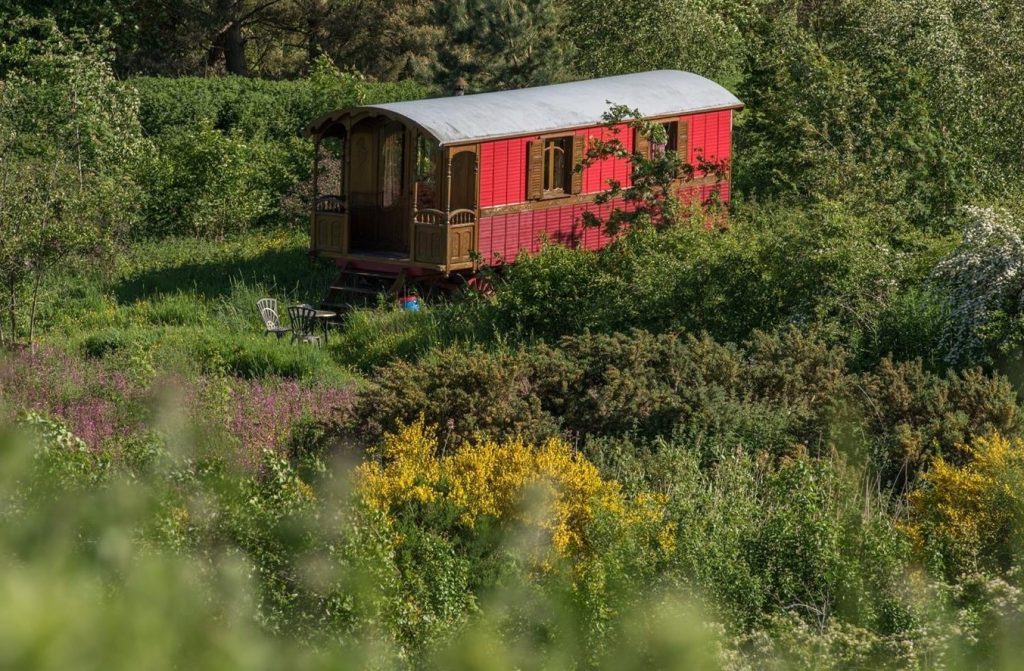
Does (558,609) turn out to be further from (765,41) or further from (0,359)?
(765,41)

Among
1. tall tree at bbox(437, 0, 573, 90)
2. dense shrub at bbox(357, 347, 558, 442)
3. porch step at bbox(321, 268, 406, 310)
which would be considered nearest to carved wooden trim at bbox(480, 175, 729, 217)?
porch step at bbox(321, 268, 406, 310)

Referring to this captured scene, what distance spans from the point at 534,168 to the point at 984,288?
341 inches

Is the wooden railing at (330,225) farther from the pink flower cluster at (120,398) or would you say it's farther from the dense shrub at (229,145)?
the pink flower cluster at (120,398)

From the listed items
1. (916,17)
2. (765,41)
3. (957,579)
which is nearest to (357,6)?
(765,41)

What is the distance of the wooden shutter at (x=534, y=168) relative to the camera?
66.6 ft

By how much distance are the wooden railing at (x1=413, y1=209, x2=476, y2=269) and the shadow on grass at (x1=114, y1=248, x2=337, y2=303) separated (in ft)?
5.89

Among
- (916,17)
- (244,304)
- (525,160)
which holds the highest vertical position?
(916,17)

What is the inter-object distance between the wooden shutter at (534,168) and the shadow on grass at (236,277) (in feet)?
11.1

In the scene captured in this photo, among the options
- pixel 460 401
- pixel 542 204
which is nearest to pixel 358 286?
pixel 542 204

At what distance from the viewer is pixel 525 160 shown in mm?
20266

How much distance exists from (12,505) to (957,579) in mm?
6174

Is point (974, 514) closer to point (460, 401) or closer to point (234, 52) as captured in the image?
point (460, 401)

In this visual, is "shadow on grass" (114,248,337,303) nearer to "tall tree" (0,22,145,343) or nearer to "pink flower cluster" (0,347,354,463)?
"tall tree" (0,22,145,343)

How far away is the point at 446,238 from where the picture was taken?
19359 millimetres
